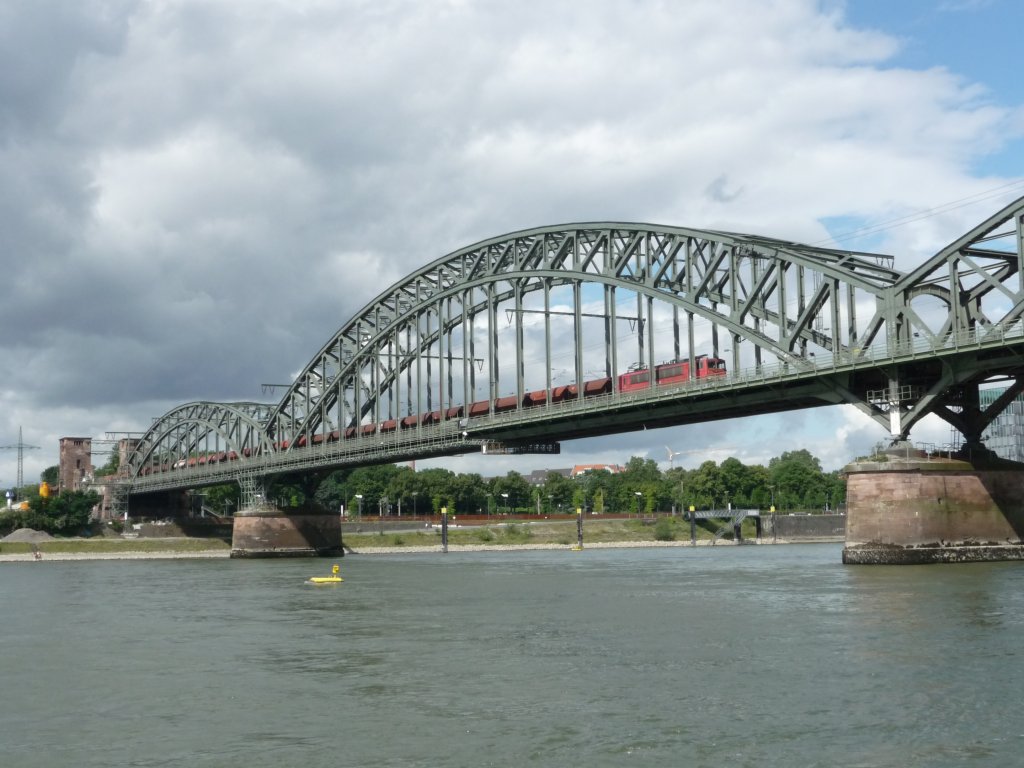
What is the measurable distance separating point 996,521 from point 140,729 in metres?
46.4

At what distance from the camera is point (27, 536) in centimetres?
13000

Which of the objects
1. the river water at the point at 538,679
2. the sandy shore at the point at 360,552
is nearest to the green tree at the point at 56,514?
the sandy shore at the point at 360,552

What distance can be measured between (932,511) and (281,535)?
237 feet

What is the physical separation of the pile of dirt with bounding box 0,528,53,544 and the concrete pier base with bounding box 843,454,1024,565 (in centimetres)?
9655

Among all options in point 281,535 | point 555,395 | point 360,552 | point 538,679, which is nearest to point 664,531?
point 360,552

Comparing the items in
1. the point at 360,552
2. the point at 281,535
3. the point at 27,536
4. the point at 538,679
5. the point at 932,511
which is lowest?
the point at 360,552

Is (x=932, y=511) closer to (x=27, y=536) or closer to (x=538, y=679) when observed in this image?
(x=538, y=679)

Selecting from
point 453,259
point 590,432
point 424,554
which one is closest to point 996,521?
point 590,432

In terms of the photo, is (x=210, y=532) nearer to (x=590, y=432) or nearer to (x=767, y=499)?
(x=590, y=432)

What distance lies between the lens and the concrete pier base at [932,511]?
55.9 metres

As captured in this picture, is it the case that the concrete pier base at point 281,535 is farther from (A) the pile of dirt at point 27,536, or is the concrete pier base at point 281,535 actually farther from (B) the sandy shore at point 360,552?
(A) the pile of dirt at point 27,536

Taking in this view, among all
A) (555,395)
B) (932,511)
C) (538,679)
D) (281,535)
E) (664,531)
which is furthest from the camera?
(664,531)

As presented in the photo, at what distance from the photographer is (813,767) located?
61.4 ft

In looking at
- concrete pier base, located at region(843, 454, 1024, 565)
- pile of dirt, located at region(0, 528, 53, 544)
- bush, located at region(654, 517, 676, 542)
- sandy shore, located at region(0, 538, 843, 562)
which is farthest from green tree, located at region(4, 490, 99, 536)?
concrete pier base, located at region(843, 454, 1024, 565)
